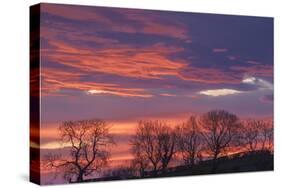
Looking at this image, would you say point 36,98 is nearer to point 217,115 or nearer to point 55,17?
point 55,17

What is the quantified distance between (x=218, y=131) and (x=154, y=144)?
1103 millimetres

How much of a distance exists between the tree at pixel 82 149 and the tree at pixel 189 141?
1.16 meters

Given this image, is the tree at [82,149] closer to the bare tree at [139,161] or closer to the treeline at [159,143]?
the treeline at [159,143]

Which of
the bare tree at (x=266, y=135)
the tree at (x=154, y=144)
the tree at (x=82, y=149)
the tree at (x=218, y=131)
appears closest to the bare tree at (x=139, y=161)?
the tree at (x=154, y=144)

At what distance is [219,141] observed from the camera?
44.6 feet

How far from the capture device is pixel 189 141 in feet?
43.7

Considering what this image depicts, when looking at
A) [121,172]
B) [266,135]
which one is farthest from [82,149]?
[266,135]

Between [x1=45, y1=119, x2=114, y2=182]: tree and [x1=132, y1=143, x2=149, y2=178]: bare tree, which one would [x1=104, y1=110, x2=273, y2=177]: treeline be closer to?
[x1=132, y1=143, x2=149, y2=178]: bare tree

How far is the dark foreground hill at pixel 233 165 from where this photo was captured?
13266 millimetres

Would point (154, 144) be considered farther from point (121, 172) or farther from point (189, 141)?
point (121, 172)

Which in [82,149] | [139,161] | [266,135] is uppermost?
[266,135]

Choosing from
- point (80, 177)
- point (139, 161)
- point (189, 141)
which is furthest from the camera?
point (189, 141)

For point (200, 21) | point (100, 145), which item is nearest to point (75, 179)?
point (100, 145)

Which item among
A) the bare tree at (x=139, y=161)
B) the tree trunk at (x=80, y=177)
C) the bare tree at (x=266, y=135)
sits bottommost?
the tree trunk at (x=80, y=177)
